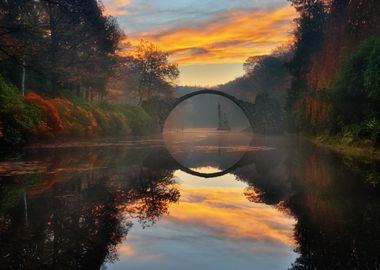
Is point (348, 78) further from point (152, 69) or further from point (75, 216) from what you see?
point (152, 69)

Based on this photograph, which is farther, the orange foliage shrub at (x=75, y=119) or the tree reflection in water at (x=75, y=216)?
the orange foliage shrub at (x=75, y=119)

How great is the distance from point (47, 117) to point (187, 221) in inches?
1018

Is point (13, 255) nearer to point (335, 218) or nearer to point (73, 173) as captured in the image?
point (335, 218)

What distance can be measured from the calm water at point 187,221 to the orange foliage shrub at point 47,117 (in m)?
17.1

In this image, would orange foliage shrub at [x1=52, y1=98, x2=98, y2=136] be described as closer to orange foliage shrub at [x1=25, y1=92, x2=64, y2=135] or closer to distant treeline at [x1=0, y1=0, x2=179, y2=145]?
distant treeline at [x1=0, y1=0, x2=179, y2=145]

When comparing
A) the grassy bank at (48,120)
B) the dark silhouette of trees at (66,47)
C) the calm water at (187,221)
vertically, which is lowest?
the calm water at (187,221)

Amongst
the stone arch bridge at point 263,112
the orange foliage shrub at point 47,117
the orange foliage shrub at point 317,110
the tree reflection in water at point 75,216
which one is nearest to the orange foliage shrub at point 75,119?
the orange foliage shrub at point 47,117

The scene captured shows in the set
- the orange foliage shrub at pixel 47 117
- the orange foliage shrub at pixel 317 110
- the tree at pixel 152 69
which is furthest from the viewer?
the tree at pixel 152 69

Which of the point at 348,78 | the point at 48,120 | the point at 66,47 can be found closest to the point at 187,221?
the point at 348,78

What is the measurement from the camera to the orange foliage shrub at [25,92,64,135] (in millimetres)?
29972

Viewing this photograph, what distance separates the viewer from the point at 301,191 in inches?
424

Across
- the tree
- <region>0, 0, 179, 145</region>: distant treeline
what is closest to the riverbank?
<region>0, 0, 179, 145</region>: distant treeline

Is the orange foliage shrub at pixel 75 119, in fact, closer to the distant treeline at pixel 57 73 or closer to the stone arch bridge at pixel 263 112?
the distant treeline at pixel 57 73

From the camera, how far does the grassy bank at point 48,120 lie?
24594 mm
